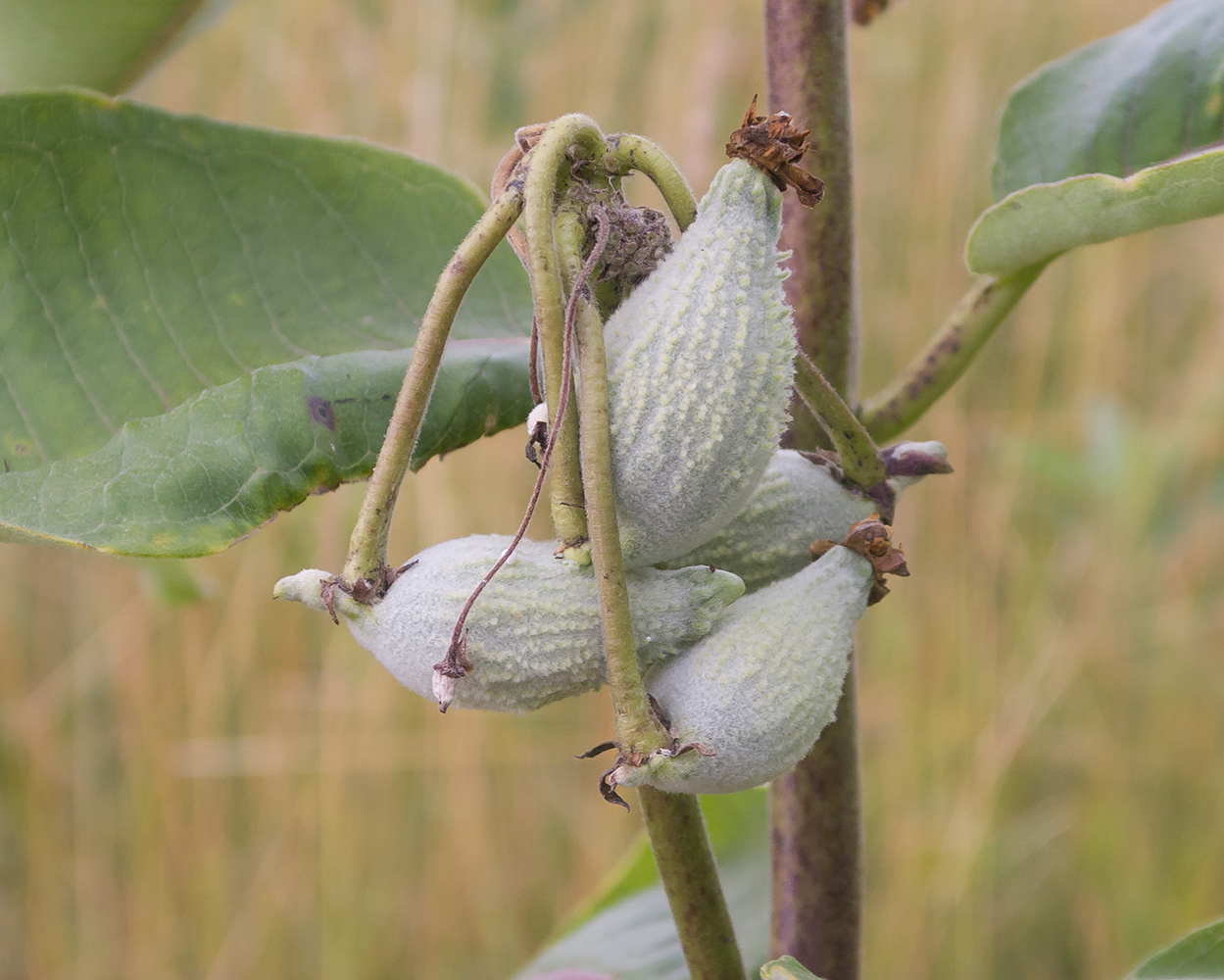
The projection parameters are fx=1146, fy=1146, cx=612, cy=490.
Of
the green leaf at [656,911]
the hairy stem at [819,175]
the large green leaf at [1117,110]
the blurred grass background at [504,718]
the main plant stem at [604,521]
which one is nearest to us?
the main plant stem at [604,521]

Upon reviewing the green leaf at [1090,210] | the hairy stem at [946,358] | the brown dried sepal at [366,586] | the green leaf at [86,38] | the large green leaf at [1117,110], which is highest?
the green leaf at [86,38]

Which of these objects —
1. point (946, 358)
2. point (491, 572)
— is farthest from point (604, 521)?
point (946, 358)

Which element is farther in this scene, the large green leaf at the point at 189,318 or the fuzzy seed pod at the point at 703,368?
the large green leaf at the point at 189,318

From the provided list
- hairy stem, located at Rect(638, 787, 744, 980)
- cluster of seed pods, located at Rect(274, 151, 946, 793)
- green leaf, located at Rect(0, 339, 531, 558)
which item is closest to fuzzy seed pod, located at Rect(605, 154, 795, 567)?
cluster of seed pods, located at Rect(274, 151, 946, 793)

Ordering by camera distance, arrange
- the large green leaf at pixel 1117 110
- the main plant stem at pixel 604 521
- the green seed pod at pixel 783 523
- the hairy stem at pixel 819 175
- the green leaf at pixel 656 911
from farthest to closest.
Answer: the green leaf at pixel 656 911
the large green leaf at pixel 1117 110
the hairy stem at pixel 819 175
the green seed pod at pixel 783 523
the main plant stem at pixel 604 521

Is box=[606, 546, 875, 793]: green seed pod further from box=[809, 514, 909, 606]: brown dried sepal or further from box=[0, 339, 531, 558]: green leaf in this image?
box=[0, 339, 531, 558]: green leaf

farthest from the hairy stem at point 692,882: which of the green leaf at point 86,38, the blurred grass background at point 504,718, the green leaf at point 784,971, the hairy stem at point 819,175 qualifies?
the blurred grass background at point 504,718

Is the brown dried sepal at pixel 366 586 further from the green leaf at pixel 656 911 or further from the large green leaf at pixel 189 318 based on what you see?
the green leaf at pixel 656 911
